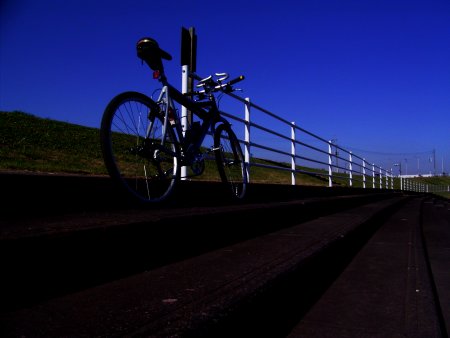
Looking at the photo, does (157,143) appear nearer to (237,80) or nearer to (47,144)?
(237,80)

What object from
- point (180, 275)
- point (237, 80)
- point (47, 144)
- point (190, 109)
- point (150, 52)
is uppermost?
point (47, 144)

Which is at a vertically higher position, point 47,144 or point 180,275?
A: point 47,144

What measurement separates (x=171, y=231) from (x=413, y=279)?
1.14 m

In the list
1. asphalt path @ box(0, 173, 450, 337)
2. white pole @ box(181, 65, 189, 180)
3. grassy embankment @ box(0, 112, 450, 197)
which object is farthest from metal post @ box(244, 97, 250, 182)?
grassy embankment @ box(0, 112, 450, 197)

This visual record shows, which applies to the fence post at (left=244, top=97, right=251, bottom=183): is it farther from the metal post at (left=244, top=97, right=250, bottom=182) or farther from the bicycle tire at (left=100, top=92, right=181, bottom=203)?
the bicycle tire at (left=100, top=92, right=181, bottom=203)

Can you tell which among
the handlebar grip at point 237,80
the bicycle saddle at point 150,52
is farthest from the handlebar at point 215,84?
the bicycle saddle at point 150,52

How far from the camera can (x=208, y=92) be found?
3.61 meters

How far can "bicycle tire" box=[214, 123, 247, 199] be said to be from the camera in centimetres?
376

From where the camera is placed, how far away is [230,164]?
3.95 meters

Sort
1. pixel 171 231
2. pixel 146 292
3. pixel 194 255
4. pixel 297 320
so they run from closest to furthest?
pixel 146 292 → pixel 297 320 → pixel 171 231 → pixel 194 255

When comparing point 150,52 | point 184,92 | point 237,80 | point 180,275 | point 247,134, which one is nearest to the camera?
point 180,275

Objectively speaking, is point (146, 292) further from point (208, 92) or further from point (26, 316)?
point (208, 92)

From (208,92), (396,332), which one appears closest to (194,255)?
(396,332)

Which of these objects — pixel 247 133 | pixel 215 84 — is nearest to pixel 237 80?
pixel 215 84
